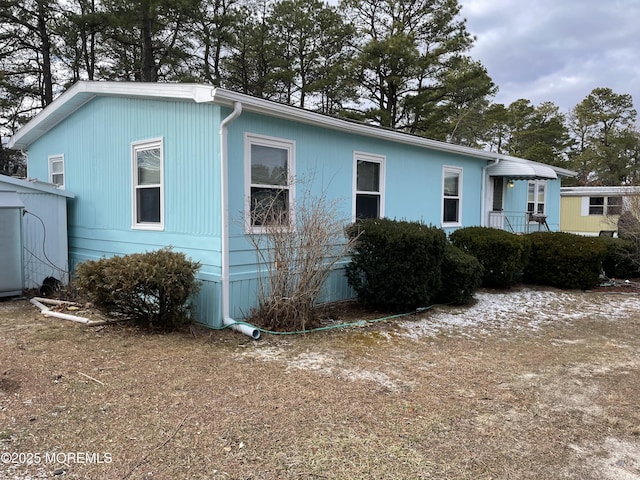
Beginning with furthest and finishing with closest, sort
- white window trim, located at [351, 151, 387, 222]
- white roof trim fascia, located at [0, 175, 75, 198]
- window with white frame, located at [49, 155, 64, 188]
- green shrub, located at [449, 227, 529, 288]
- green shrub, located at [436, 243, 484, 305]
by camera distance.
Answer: window with white frame, located at [49, 155, 64, 188]
green shrub, located at [449, 227, 529, 288]
white window trim, located at [351, 151, 387, 222]
white roof trim fascia, located at [0, 175, 75, 198]
green shrub, located at [436, 243, 484, 305]

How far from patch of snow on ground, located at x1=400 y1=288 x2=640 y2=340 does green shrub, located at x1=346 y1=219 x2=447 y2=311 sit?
0.46m

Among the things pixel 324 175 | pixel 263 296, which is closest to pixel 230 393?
pixel 263 296

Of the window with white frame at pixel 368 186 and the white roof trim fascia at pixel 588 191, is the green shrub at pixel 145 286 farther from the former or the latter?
the white roof trim fascia at pixel 588 191

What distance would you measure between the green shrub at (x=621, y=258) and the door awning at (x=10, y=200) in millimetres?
11410

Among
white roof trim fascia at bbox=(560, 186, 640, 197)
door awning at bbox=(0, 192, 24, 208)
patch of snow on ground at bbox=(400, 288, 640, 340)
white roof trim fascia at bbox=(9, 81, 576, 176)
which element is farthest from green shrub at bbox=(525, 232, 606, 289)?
white roof trim fascia at bbox=(560, 186, 640, 197)

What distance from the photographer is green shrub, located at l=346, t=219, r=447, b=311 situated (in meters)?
6.37

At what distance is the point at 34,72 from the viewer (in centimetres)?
1692

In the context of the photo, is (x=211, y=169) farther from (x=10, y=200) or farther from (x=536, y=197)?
(x=536, y=197)

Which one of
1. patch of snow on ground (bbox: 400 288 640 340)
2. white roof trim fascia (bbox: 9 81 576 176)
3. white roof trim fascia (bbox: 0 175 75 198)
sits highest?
white roof trim fascia (bbox: 9 81 576 176)

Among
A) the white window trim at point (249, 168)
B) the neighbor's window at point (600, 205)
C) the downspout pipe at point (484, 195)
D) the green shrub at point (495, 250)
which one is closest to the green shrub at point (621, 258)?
the downspout pipe at point (484, 195)

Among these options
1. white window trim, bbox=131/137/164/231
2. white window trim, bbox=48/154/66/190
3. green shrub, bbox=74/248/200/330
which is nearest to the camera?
green shrub, bbox=74/248/200/330

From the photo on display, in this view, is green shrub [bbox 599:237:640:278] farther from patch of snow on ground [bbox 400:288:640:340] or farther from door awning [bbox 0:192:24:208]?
door awning [bbox 0:192:24:208]

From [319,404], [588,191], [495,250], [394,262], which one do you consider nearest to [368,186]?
[394,262]

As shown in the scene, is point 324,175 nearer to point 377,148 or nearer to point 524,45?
point 377,148
